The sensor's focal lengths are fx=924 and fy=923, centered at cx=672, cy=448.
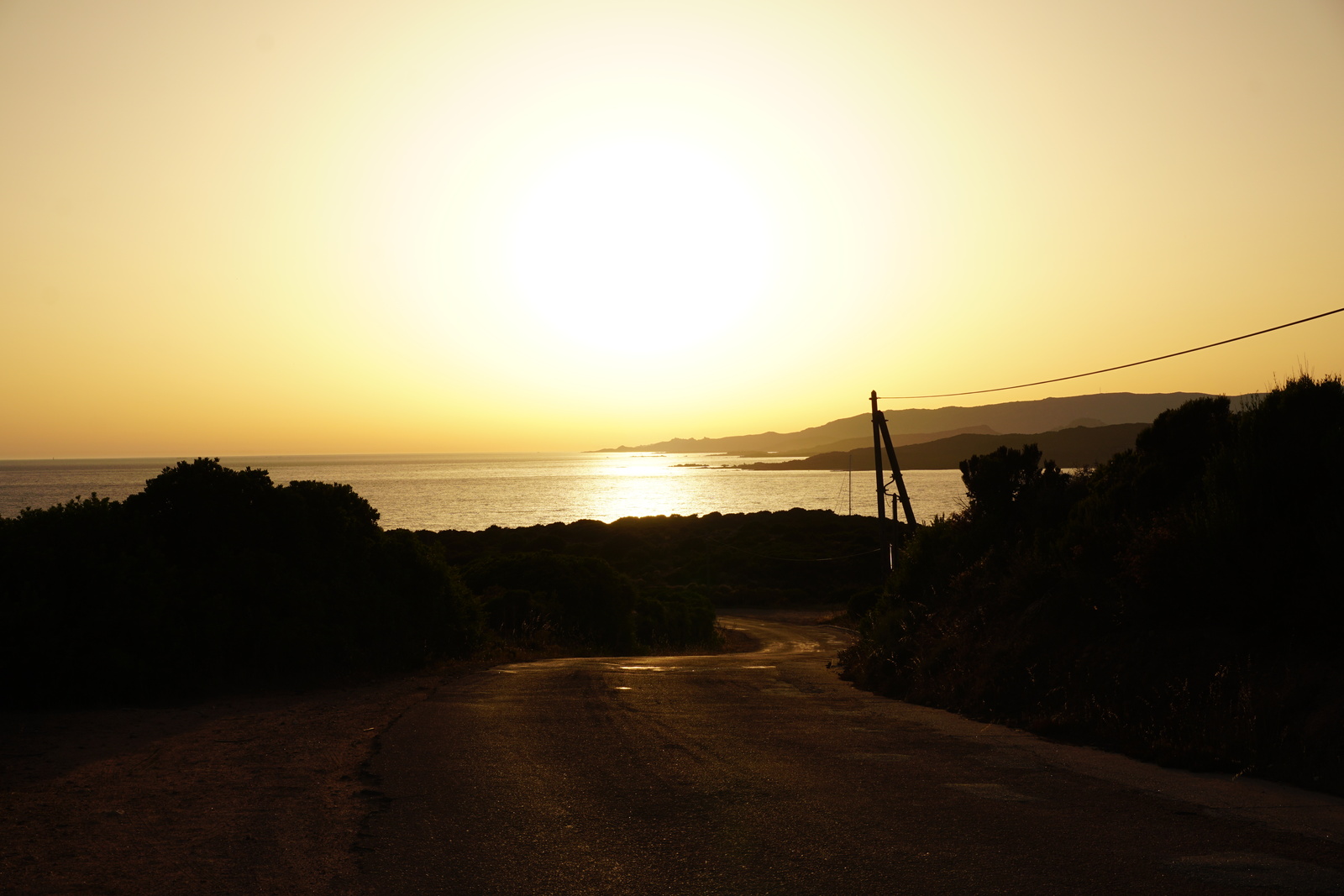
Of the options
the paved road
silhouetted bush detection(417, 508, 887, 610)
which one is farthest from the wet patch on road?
silhouetted bush detection(417, 508, 887, 610)

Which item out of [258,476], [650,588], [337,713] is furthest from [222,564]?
[650,588]

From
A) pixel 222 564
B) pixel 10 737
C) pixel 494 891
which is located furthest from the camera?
pixel 222 564

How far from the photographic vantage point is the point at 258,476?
51.7 ft

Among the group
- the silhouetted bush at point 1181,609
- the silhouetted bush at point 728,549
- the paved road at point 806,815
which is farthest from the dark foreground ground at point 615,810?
the silhouetted bush at point 728,549

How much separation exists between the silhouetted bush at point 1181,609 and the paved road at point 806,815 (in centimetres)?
86

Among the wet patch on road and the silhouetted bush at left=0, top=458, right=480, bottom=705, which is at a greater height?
the silhouetted bush at left=0, top=458, right=480, bottom=705

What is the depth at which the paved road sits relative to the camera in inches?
206

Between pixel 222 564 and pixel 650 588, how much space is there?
2900cm

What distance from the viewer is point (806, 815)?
6.45 m

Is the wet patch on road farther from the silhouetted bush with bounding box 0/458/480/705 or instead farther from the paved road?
the silhouetted bush with bounding box 0/458/480/705

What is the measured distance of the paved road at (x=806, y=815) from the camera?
5.23m

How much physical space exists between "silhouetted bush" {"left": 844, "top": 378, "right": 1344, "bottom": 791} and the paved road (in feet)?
2.81

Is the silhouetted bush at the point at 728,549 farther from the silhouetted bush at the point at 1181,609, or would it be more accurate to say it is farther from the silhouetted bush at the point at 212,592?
the silhouetted bush at the point at 1181,609

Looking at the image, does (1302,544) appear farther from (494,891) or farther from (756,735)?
(494,891)
